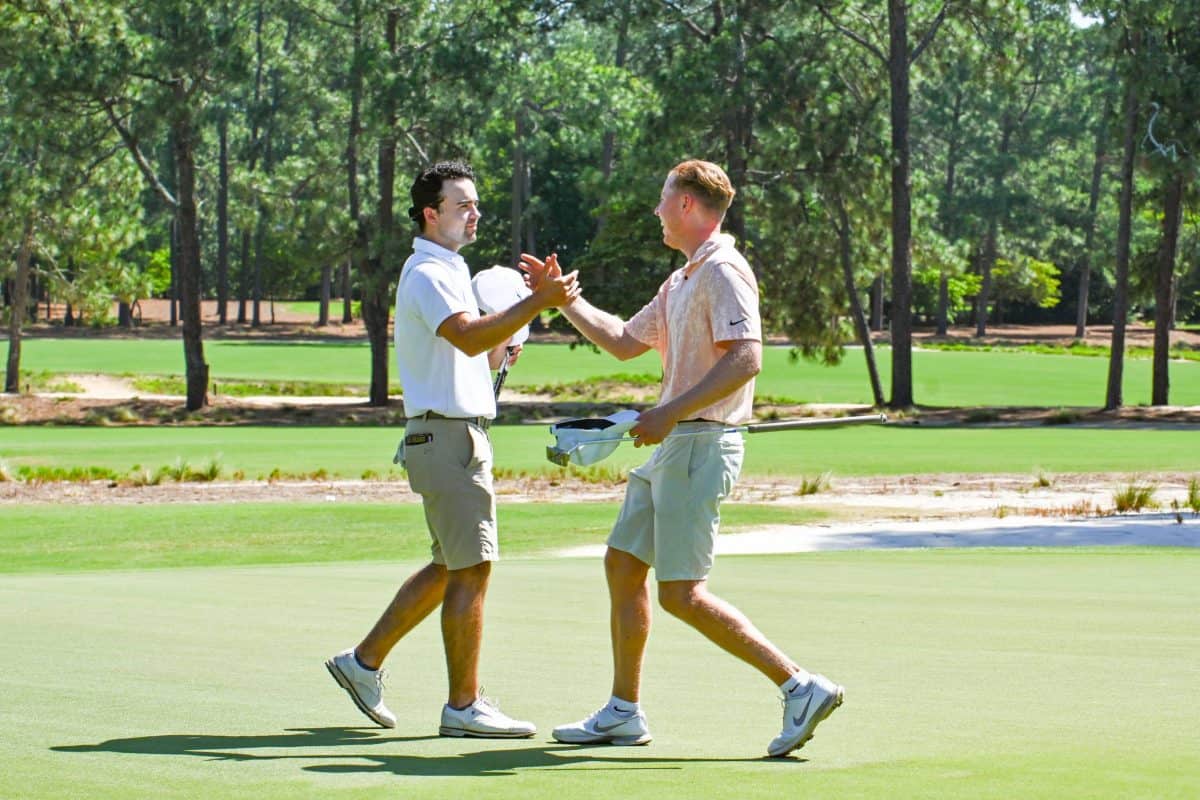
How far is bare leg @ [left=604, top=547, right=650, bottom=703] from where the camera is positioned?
6.84 metres

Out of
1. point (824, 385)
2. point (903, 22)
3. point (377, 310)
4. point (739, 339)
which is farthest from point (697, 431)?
point (824, 385)

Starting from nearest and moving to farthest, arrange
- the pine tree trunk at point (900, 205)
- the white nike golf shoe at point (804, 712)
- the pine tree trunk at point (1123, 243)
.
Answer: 1. the white nike golf shoe at point (804, 712)
2. the pine tree trunk at point (1123, 243)
3. the pine tree trunk at point (900, 205)

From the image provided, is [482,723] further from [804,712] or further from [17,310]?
[17,310]

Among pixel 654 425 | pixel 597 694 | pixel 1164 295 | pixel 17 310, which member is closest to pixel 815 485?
pixel 597 694

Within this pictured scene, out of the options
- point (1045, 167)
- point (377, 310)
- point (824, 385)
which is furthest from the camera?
point (1045, 167)

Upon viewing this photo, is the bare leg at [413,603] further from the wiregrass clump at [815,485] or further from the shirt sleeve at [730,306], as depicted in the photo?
the wiregrass clump at [815,485]

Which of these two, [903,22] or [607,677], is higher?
[903,22]

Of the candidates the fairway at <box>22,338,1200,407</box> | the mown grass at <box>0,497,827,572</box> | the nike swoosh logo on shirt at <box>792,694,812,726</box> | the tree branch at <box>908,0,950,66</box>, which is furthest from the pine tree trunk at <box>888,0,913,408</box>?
the nike swoosh logo on shirt at <box>792,694,812,726</box>

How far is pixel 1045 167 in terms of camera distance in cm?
9125

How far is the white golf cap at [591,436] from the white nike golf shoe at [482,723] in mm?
992

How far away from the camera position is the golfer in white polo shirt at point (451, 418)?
22.2 feet

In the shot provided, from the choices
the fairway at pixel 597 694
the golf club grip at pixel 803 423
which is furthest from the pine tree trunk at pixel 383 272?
the golf club grip at pixel 803 423

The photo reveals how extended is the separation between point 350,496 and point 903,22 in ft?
81.6

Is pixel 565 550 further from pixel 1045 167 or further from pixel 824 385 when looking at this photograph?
pixel 1045 167
